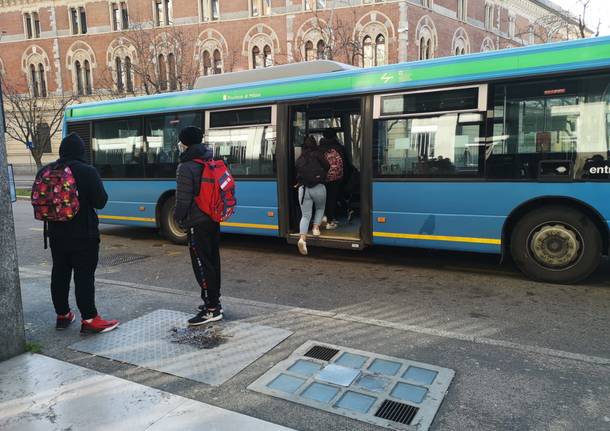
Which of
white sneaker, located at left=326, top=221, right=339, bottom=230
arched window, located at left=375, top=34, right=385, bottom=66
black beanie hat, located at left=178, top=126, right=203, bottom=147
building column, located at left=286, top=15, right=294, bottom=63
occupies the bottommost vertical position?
white sneaker, located at left=326, top=221, right=339, bottom=230

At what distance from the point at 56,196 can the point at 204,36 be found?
37.2 m

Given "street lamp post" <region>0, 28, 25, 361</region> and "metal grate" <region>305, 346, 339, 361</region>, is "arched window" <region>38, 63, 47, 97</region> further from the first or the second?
"metal grate" <region>305, 346, 339, 361</region>

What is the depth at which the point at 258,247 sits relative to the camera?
9.14 m

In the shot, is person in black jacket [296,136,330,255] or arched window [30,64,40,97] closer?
person in black jacket [296,136,330,255]

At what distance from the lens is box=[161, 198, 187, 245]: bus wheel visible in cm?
959

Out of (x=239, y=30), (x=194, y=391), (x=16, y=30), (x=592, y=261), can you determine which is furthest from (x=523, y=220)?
(x=16, y=30)

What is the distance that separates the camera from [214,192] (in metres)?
4.71

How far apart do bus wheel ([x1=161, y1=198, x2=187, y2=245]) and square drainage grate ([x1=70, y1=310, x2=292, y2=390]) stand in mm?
4602

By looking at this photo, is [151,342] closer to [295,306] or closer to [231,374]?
[231,374]

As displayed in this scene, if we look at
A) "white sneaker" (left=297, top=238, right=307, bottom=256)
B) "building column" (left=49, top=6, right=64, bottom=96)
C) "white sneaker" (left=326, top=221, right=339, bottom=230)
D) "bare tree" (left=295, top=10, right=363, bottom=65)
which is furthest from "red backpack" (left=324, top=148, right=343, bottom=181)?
"building column" (left=49, top=6, right=64, bottom=96)

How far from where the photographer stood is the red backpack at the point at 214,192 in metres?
4.70

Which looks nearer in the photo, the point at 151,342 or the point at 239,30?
the point at 151,342

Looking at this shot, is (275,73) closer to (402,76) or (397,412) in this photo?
(402,76)

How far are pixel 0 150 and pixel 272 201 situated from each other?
4663 mm
